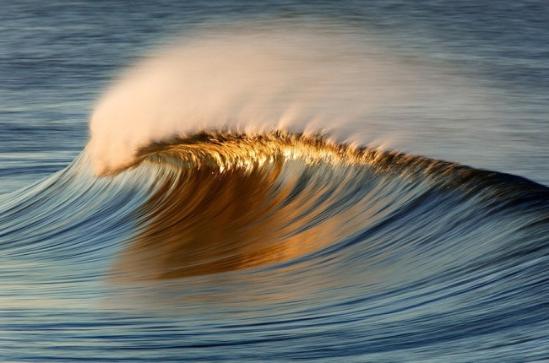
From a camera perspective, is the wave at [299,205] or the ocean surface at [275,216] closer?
the ocean surface at [275,216]

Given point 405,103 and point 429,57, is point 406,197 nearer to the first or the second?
point 405,103

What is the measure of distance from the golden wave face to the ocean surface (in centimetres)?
2

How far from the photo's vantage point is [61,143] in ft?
48.2

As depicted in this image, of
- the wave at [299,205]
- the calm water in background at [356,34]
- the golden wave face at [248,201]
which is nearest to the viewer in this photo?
the wave at [299,205]

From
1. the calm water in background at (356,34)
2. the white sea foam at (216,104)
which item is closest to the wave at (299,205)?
the white sea foam at (216,104)

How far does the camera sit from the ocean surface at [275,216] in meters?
6.64

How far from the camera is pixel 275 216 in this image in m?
9.78

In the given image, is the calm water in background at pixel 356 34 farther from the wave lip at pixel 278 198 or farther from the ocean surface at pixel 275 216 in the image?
the wave lip at pixel 278 198

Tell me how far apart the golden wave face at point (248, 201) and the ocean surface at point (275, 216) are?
0.02 meters

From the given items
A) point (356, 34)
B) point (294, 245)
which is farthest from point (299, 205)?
point (356, 34)

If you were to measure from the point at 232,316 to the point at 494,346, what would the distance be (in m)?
1.58

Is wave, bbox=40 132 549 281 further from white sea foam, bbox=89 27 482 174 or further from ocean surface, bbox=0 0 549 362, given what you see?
white sea foam, bbox=89 27 482 174

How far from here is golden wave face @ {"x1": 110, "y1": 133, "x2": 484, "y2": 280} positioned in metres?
8.91

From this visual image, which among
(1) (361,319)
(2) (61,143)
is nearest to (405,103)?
(2) (61,143)
